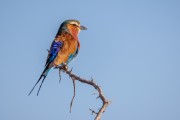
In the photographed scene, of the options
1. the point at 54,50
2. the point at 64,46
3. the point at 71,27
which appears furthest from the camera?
the point at 71,27

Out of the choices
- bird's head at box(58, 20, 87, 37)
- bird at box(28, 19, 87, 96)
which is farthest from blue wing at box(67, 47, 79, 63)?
bird's head at box(58, 20, 87, 37)

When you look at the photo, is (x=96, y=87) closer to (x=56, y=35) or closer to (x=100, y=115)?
(x=100, y=115)

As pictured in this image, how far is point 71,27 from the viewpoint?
35.8 feet

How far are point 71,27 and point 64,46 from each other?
1.16 meters

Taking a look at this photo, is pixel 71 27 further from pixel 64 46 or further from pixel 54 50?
pixel 54 50

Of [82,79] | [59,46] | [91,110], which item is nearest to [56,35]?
[59,46]

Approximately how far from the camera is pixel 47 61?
30.8 ft

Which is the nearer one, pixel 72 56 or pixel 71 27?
pixel 72 56

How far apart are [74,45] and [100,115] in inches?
185

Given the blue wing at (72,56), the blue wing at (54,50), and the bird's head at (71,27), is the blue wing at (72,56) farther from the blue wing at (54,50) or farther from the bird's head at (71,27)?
the bird's head at (71,27)

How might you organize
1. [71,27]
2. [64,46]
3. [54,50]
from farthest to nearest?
[71,27] → [64,46] → [54,50]

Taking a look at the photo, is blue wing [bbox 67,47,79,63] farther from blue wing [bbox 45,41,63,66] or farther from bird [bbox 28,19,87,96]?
blue wing [bbox 45,41,63,66]

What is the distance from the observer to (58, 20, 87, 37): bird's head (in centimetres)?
1078

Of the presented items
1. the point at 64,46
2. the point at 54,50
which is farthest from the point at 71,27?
the point at 54,50
